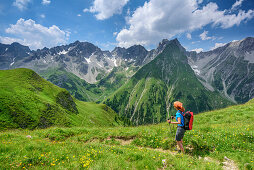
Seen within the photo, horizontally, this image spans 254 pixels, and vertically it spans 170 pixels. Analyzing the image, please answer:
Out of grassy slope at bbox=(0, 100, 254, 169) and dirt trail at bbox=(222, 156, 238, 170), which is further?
dirt trail at bbox=(222, 156, 238, 170)

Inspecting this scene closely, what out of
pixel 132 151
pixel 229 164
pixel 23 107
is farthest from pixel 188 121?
pixel 23 107

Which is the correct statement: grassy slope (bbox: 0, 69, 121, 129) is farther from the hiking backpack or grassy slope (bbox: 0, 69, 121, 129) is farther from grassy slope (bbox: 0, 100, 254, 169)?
the hiking backpack

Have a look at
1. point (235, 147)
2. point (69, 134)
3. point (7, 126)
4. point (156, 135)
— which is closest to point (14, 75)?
point (7, 126)

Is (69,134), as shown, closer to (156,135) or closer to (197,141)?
(156,135)

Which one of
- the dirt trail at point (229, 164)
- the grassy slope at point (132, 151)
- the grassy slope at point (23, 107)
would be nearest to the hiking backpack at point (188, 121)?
the grassy slope at point (132, 151)

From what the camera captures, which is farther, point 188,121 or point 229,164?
point 188,121

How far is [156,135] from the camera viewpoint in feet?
40.1

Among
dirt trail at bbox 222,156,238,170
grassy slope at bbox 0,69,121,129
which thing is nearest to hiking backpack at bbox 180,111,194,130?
dirt trail at bbox 222,156,238,170

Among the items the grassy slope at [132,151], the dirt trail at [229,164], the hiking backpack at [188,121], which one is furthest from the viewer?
the hiking backpack at [188,121]

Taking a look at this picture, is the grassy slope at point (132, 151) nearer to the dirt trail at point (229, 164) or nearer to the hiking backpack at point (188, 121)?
the dirt trail at point (229, 164)

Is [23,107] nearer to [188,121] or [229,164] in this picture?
[188,121]

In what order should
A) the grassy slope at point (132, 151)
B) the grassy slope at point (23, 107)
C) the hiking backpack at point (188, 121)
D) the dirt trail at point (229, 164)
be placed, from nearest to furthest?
1. the grassy slope at point (132, 151)
2. the dirt trail at point (229, 164)
3. the hiking backpack at point (188, 121)
4. the grassy slope at point (23, 107)

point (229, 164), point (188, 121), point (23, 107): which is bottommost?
point (23, 107)

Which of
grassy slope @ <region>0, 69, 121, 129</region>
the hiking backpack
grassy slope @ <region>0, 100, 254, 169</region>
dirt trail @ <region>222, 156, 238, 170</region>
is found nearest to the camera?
grassy slope @ <region>0, 100, 254, 169</region>
